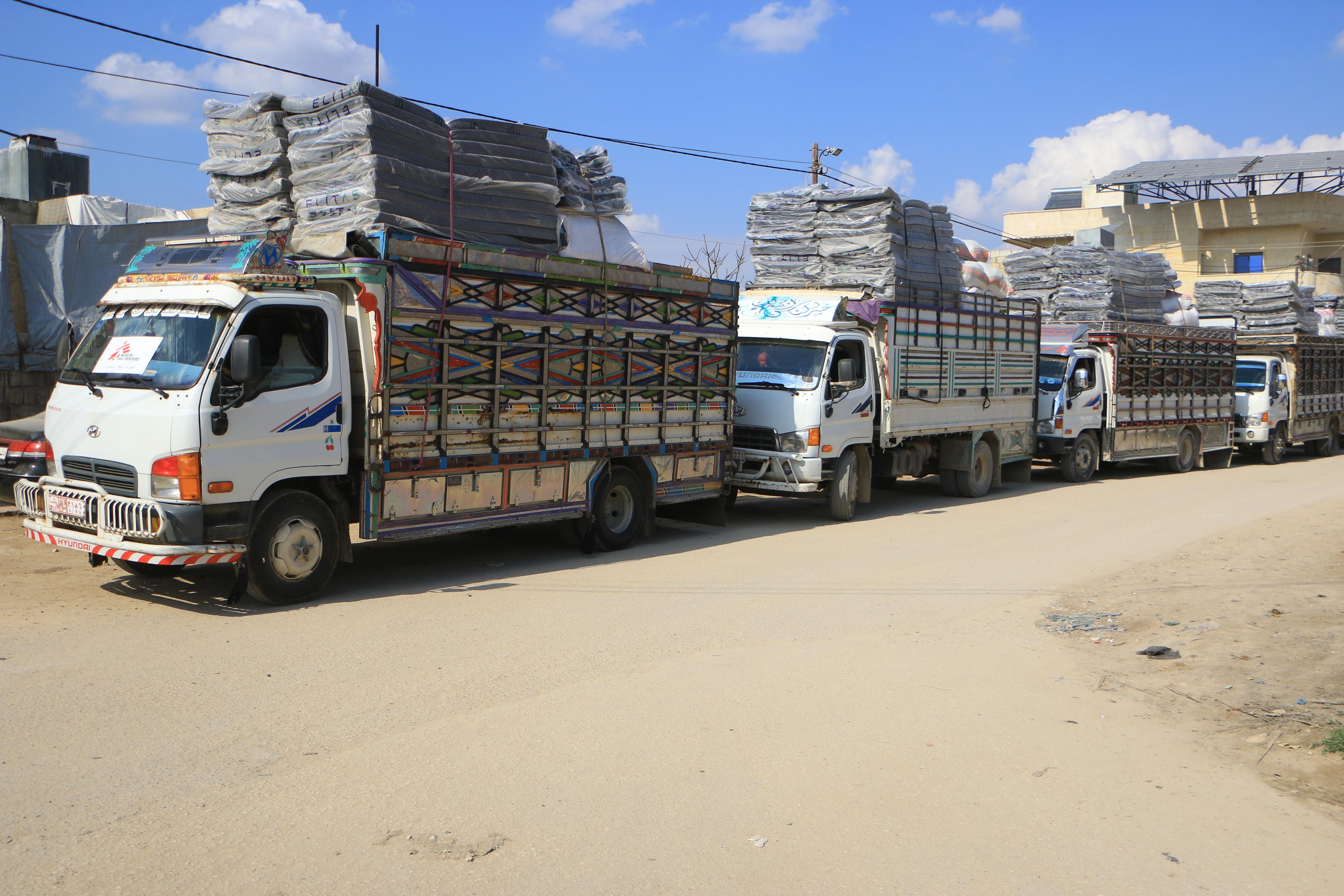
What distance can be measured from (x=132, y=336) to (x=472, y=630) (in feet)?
11.0

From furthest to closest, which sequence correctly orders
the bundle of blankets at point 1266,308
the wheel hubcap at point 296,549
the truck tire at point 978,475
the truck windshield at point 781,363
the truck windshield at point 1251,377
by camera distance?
the bundle of blankets at point 1266,308
the truck windshield at point 1251,377
the truck tire at point 978,475
the truck windshield at point 781,363
the wheel hubcap at point 296,549

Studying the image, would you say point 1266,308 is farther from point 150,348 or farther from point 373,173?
point 150,348

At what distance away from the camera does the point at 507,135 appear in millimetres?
9742

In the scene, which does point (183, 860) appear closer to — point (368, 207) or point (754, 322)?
point (368, 207)

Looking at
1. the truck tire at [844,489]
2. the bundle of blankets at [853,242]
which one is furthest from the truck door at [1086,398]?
the truck tire at [844,489]

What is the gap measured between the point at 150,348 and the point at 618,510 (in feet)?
15.7

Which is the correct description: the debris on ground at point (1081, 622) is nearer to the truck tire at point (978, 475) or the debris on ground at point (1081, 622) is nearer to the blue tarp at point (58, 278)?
the truck tire at point (978, 475)

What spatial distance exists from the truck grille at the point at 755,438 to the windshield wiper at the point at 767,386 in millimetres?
485

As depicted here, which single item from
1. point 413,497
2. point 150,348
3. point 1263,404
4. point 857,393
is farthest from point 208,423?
point 1263,404

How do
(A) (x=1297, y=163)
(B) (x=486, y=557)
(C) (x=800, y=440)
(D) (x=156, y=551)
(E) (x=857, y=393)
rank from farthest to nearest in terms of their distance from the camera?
1. (A) (x=1297, y=163)
2. (E) (x=857, y=393)
3. (C) (x=800, y=440)
4. (B) (x=486, y=557)
5. (D) (x=156, y=551)

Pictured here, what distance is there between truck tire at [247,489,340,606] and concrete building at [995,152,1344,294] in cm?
4175

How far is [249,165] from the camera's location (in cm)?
953

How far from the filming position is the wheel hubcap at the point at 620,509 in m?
10.7

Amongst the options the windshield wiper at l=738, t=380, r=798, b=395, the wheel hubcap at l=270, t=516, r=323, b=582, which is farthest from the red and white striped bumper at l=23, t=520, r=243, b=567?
the windshield wiper at l=738, t=380, r=798, b=395
